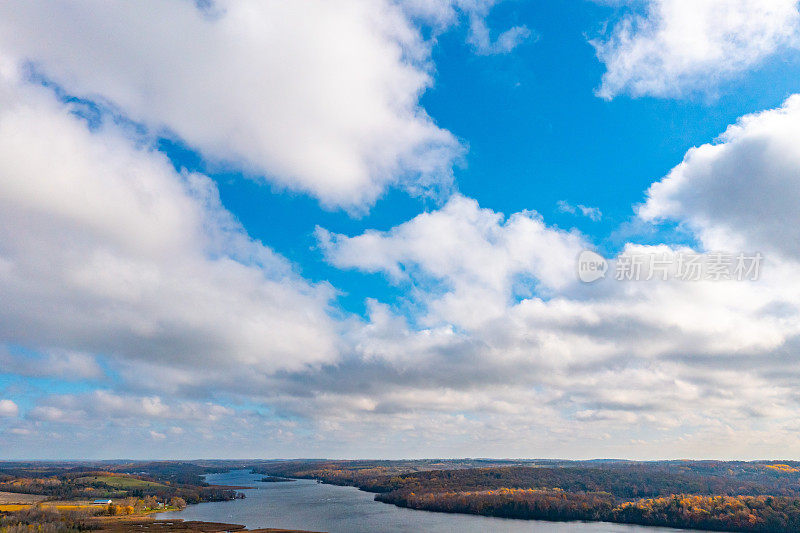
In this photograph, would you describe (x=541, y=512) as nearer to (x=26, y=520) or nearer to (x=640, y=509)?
(x=640, y=509)

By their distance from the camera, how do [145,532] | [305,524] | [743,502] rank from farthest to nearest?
[743,502]
[305,524]
[145,532]

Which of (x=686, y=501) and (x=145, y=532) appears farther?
(x=686, y=501)

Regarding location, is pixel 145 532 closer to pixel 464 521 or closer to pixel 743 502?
pixel 464 521

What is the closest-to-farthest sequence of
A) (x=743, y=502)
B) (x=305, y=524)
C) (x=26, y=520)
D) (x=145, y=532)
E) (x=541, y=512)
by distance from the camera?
(x=145, y=532)
(x=26, y=520)
(x=305, y=524)
(x=743, y=502)
(x=541, y=512)

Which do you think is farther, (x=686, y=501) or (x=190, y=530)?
(x=686, y=501)

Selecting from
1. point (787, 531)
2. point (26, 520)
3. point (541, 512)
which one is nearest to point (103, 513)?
point (26, 520)

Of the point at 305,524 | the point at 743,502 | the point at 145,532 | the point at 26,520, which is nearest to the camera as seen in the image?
the point at 145,532

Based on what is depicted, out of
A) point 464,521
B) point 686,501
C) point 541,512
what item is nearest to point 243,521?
point 464,521

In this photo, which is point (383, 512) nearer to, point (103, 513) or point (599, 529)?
point (599, 529)

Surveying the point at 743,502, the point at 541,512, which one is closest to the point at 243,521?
the point at 541,512
